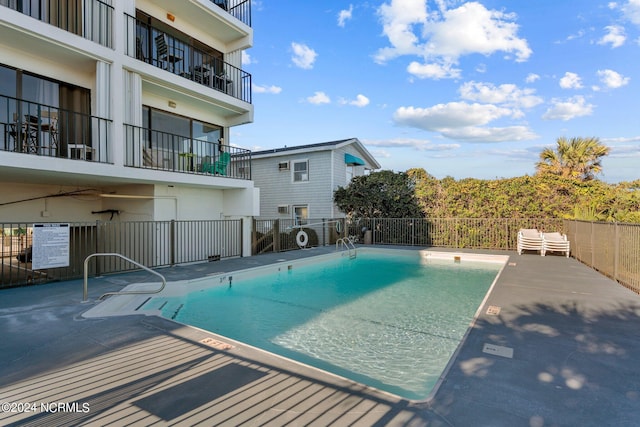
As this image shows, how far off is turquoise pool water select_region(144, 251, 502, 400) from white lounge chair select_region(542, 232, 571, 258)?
2.98 m

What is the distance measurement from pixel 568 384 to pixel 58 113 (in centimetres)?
1129

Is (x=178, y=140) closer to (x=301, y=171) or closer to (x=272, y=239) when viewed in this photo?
(x=272, y=239)

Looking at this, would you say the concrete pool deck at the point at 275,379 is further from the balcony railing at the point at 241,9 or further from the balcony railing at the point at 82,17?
the balcony railing at the point at 241,9

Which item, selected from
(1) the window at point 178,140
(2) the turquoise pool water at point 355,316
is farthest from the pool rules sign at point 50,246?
(1) the window at point 178,140

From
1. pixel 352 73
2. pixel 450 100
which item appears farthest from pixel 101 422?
pixel 450 100

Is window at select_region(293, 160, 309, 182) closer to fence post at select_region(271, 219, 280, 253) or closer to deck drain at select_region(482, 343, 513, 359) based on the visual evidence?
fence post at select_region(271, 219, 280, 253)

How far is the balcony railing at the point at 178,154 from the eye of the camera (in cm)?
922

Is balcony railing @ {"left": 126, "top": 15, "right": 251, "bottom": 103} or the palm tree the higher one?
balcony railing @ {"left": 126, "top": 15, "right": 251, "bottom": 103}

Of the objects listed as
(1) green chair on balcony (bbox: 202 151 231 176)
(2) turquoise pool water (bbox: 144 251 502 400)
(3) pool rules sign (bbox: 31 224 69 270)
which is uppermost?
(1) green chair on balcony (bbox: 202 151 231 176)

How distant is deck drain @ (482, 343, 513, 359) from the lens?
141 inches

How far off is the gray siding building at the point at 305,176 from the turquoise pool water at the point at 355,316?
761 cm

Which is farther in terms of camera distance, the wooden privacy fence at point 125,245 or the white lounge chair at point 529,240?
the white lounge chair at point 529,240

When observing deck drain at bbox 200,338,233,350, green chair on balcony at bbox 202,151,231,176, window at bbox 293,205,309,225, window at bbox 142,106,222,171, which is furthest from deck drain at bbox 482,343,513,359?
window at bbox 293,205,309,225

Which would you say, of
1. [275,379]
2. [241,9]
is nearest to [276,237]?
[241,9]
